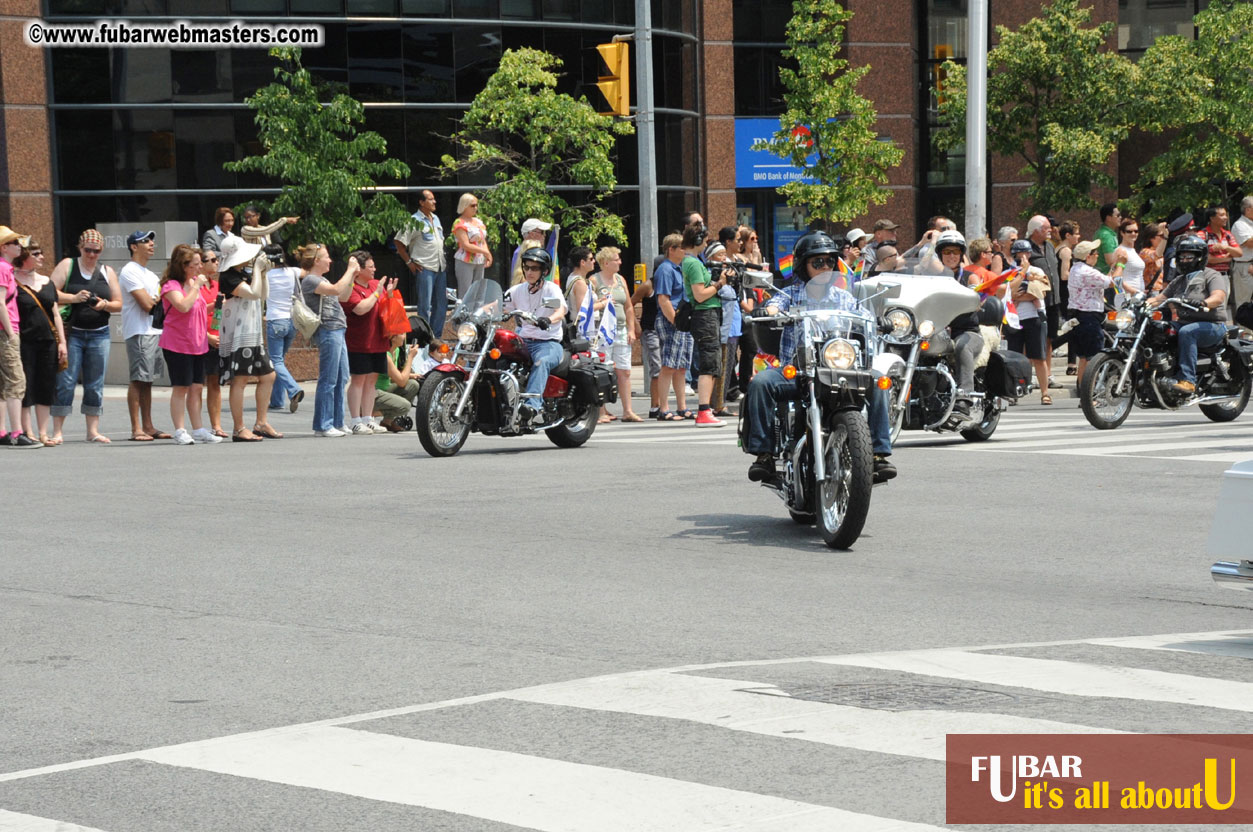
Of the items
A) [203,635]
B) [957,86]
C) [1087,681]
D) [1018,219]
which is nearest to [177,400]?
[203,635]

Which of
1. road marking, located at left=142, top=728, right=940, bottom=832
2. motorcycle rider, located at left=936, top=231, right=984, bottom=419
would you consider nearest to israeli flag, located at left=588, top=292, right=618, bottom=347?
motorcycle rider, located at left=936, top=231, right=984, bottom=419

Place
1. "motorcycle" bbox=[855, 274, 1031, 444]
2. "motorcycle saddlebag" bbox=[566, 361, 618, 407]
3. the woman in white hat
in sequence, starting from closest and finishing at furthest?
"motorcycle" bbox=[855, 274, 1031, 444], "motorcycle saddlebag" bbox=[566, 361, 618, 407], the woman in white hat

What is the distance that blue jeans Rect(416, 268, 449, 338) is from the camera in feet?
80.2

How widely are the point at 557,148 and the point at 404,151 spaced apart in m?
3.98

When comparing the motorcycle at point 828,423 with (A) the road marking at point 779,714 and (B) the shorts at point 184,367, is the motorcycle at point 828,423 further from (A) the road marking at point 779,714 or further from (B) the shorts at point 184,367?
(B) the shorts at point 184,367

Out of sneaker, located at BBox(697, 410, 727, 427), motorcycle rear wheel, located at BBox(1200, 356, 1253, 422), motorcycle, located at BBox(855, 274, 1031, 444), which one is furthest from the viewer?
sneaker, located at BBox(697, 410, 727, 427)

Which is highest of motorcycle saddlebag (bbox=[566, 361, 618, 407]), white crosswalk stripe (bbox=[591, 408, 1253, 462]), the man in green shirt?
the man in green shirt

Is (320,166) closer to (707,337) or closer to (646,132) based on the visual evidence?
(646,132)

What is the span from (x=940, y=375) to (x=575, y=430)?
3336mm

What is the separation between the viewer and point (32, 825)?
5.07 m

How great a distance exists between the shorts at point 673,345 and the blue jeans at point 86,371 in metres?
5.77

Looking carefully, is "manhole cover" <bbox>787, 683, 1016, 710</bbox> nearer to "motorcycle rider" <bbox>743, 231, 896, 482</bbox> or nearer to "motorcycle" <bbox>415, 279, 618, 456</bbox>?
"motorcycle rider" <bbox>743, 231, 896, 482</bbox>

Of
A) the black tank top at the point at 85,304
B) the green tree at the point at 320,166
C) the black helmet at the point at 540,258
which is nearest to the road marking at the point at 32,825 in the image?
the black helmet at the point at 540,258

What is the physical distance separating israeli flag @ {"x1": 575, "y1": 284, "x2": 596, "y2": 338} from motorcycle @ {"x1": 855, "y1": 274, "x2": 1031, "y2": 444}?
12.3ft
